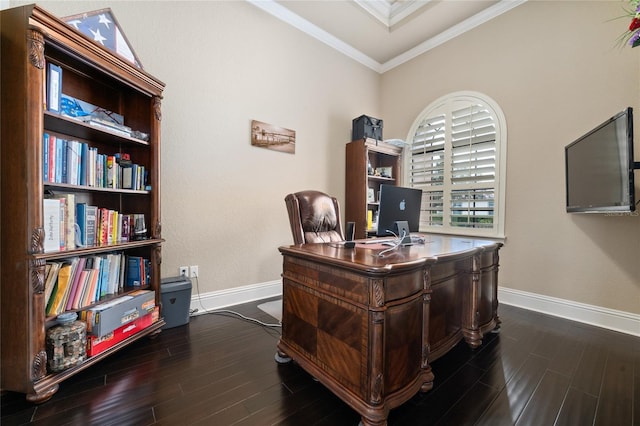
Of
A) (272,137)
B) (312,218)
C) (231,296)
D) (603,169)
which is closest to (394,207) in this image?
(312,218)

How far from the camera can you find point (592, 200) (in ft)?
6.63

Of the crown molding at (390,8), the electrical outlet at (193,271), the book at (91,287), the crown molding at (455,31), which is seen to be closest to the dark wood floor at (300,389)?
the book at (91,287)

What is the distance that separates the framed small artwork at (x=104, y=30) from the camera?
1.58 meters

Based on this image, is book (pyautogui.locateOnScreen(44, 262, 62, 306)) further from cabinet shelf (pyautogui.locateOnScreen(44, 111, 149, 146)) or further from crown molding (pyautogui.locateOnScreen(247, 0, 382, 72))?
crown molding (pyautogui.locateOnScreen(247, 0, 382, 72))

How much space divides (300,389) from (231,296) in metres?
1.46

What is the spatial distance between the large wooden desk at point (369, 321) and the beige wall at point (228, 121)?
48.7 inches

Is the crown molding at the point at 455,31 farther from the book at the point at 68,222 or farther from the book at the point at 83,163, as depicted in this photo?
the book at the point at 68,222

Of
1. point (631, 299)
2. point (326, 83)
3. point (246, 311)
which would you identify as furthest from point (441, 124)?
point (246, 311)

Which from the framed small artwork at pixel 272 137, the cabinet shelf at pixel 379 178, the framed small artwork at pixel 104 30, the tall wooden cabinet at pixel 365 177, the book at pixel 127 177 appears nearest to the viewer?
the framed small artwork at pixel 104 30

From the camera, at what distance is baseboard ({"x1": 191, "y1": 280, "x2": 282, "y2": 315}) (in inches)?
94.3

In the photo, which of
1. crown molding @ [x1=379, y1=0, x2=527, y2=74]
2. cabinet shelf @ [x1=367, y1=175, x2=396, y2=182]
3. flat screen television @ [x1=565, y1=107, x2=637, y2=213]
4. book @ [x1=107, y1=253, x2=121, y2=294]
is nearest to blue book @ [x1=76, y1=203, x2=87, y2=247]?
book @ [x1=107, y1=253, x2=121, y2=294]

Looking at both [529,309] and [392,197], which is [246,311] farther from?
[529,309]

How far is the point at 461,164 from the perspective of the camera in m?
3.16

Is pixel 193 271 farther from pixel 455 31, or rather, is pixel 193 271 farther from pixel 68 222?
pixel 455 31
